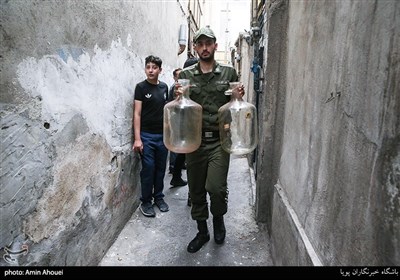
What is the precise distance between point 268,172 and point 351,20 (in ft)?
7.38

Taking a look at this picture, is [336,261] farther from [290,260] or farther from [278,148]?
[278,148]

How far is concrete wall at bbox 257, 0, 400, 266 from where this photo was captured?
41.9 inches

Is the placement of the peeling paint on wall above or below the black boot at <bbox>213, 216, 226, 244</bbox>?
above

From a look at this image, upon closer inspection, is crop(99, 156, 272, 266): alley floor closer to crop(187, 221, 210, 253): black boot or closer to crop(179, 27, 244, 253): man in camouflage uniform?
crop(187, 221, 210, 253): black boot

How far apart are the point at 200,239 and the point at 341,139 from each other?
2023 mm

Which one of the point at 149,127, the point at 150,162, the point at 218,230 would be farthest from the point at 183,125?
the point at 218,230

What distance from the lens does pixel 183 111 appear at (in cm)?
313

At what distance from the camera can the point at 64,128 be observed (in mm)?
2104

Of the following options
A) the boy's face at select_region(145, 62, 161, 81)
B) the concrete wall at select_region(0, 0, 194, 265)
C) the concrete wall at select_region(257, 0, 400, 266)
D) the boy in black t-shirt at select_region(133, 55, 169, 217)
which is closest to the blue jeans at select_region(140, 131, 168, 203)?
the boy in black t-shirt at select_region(133, 55, 169, 217)

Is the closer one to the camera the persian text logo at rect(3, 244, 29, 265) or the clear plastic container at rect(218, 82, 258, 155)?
the persian text logo at rect(3, 244, 29, 265)

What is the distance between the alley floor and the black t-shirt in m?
1.12

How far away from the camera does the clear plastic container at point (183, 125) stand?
2914 millimetres

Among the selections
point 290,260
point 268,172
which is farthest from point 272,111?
point 290,260

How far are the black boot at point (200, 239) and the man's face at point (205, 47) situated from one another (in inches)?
66.7
